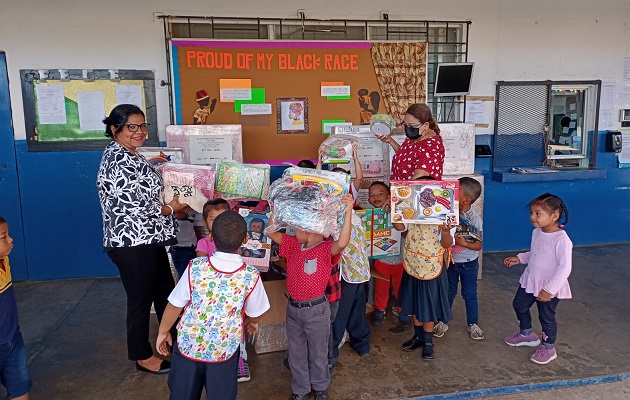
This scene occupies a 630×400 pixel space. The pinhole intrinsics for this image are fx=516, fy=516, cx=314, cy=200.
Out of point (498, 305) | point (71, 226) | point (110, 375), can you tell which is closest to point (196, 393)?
point (110, 375)

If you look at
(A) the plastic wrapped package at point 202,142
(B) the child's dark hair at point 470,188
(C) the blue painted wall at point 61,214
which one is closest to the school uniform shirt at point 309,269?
(B) the child's dark hair at point 470,188

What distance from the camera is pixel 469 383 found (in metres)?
3.26

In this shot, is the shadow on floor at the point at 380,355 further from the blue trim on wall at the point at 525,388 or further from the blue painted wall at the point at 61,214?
the blue painted wall at the point at 61,214

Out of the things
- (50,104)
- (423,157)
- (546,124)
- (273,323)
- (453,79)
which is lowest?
(273,323)

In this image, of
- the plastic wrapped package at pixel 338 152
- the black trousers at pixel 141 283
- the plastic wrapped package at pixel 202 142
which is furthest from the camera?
the plastic wrapped package at pixel 202 142

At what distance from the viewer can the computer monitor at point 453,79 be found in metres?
5.45

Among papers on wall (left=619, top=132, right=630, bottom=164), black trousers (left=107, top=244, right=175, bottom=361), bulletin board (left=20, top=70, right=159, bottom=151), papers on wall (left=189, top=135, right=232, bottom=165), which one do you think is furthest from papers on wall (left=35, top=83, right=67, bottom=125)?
papers on wall (left=619, top=132, right=630, bottom=164)

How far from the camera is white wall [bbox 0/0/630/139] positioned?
4.82m

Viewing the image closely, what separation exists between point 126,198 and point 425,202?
5.85ft

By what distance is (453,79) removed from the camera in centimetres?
552

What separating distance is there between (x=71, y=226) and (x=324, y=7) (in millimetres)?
3347

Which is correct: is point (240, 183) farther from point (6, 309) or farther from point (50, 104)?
point (50, 104)

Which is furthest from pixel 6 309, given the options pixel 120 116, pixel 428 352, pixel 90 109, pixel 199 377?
pixel 90 109

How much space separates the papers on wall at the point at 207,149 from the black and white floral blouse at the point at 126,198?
157 centimetres
